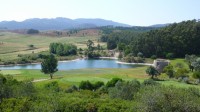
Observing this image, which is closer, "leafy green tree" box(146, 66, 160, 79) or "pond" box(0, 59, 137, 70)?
"leafy green tree" box(146, 66, 160, 79)

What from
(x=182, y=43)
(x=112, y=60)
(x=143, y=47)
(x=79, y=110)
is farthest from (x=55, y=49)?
(x=79, y=110)

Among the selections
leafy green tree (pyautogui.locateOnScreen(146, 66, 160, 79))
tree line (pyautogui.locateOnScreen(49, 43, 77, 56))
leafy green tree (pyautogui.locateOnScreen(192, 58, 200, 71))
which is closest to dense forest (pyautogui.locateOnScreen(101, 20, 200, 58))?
tree line (pyautogui.locateOnScreen(49, 43, 77, 56))

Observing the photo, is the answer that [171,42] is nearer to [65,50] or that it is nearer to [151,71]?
[65,50]

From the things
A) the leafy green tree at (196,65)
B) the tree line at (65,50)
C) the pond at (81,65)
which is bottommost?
the pond at (81,65)

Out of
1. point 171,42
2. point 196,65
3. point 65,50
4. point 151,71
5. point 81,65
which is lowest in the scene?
point 81,65

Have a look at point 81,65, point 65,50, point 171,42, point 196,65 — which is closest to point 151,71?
point 196,65

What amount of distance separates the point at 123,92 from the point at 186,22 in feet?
305

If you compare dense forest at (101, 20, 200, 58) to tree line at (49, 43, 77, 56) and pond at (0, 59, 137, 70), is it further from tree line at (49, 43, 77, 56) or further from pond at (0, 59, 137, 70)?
tree line at (49, 43, 77, 56)

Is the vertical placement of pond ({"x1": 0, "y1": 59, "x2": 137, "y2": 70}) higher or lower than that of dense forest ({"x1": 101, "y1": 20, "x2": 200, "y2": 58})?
lower

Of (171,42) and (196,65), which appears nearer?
(196,65)

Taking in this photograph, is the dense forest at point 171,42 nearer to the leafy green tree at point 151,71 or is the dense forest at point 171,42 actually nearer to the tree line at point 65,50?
the tree line at point 65,50

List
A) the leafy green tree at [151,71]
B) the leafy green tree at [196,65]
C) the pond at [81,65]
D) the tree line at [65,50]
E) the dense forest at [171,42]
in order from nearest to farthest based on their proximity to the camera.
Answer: the leafy green tree at [151,71] → the leafy green tree at [196,65] → the pond at [81,65] → the dense forest at [171,42] → the tree line at [65,50]

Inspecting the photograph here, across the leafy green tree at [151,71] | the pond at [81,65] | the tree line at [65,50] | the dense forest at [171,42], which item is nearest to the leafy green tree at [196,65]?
the leafy green tree at [151,71]

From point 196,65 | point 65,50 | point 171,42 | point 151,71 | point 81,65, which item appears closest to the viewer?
point 151,71
